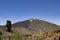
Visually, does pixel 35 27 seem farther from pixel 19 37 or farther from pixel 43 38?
pixel 19 37

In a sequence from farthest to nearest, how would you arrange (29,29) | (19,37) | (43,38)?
(29,29)
(43,38)
(19,37)

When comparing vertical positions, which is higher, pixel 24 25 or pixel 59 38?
pixel 24 25

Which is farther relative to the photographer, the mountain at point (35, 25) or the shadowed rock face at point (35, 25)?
the shadowed rock face at point (35, 25)

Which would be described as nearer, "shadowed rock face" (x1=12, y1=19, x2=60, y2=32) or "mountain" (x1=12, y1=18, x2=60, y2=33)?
"mountain" (x1=12, y1=18, x2=60, y2=33)

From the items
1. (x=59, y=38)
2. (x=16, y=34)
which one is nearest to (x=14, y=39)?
(x=16, y=34)

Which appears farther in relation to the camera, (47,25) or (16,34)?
(47,25)

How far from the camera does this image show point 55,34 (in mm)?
85562

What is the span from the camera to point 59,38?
7725cm

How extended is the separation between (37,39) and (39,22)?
40.5 meters

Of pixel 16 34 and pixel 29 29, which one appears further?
pixel 29 29

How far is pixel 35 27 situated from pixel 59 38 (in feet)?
143

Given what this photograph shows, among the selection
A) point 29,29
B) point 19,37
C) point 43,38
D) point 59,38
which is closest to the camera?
point 19,37

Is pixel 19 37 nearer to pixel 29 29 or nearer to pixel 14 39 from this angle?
pixel 14 39

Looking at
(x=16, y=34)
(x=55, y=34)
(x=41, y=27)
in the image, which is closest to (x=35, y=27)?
(x=41, y=27)
